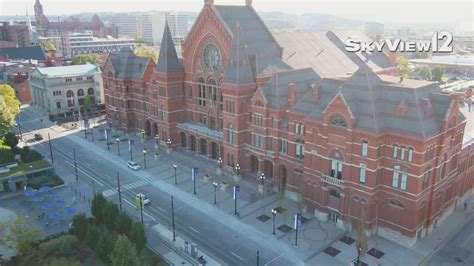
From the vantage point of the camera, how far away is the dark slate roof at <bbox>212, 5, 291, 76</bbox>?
7462 cm

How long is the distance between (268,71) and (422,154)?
1273 inches

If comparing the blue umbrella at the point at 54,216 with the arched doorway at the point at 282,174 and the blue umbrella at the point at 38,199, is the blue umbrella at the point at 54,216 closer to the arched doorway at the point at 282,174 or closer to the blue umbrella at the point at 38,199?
the blue umbrella at the point at 38,199

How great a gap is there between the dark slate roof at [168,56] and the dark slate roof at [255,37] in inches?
540

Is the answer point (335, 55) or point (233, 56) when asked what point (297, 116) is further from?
point (335, 55)

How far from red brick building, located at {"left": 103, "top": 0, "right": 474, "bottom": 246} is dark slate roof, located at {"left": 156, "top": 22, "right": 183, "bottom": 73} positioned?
21 cm

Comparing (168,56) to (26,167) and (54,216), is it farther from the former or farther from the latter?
(54,216)

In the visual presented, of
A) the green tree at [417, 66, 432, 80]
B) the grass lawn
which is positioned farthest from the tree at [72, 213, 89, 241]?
the green tree at [417, 66, 432, 80]

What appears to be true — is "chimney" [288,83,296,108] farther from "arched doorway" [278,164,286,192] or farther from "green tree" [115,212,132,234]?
"green tree" [115,212,132,234]

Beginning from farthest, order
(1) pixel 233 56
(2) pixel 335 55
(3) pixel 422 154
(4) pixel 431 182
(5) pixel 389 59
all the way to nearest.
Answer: (5) pixel 389 59, (2) pixel 335 55, (1) pixel 233 56, (4) pixel 431 182, (3) pixel 422 154

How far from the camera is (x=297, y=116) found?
63750 millimetres

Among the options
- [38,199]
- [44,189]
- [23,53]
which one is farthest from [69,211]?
[23,53]

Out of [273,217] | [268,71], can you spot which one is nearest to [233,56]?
[268,71]

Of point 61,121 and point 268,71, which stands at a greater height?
point 268,71

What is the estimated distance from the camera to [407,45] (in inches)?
3755
